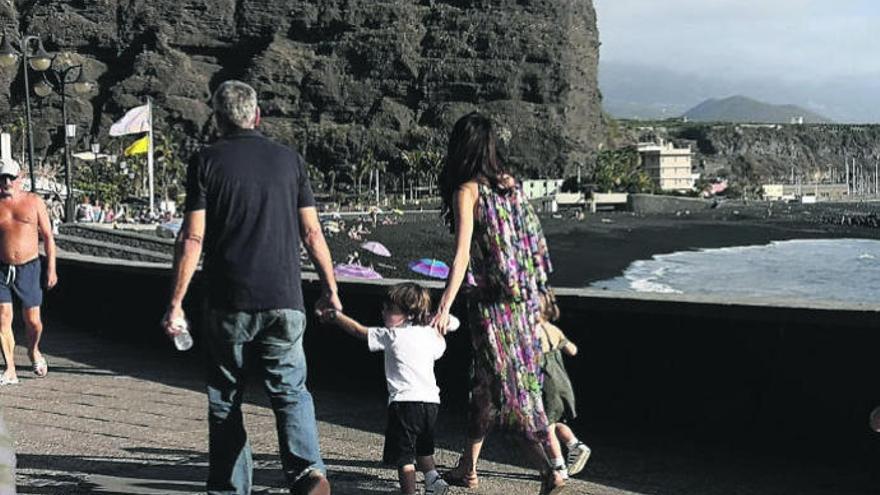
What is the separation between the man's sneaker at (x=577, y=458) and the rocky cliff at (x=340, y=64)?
139839 mm

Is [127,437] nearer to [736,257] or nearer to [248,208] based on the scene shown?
[248,208]

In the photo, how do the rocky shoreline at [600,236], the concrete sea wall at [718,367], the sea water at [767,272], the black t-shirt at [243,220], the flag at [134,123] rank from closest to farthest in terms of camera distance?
the black t-shirt at [243,220] → the concrete sea wall at [718,367] → the sea water at [767,272] → the flag at [134,123] → the rocky shoreline at [600,236]

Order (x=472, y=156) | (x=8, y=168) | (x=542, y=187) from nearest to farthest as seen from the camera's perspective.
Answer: (x=472, y=156) < (x=8, y=168) < (x=542, y=187)

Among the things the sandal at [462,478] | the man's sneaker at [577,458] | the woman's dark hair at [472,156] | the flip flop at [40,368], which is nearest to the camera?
the woman's dark hair at [472,156]

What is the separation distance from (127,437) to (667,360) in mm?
3092

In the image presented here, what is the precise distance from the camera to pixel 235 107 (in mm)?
4543

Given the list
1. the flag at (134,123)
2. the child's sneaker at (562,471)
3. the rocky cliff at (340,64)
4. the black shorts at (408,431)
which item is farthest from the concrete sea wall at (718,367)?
the rocky cliff at (340,64)

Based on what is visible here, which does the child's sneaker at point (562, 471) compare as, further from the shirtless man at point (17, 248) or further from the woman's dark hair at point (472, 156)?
the shirtless man at point (17, 248)

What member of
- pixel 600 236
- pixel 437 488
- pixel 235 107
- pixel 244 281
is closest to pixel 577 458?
pixel 437 488

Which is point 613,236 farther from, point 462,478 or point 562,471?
point 562,471

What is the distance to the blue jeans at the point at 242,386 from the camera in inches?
177

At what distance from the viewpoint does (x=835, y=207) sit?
625 ft

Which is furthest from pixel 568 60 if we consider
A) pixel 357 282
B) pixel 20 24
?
pixel 357 282

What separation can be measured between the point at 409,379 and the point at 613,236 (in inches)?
3642
